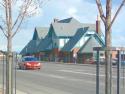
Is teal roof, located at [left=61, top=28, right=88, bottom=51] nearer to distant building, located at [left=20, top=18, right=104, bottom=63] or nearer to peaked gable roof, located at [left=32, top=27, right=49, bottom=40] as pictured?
distant building, located at [left=20, top=18, right=104, bottom=63]

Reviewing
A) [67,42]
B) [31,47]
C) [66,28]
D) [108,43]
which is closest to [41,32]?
[31,47]

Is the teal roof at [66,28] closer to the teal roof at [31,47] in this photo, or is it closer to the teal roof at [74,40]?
the teal roof at [74,40]

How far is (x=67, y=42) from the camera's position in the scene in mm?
94875

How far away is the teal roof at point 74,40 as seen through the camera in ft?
295

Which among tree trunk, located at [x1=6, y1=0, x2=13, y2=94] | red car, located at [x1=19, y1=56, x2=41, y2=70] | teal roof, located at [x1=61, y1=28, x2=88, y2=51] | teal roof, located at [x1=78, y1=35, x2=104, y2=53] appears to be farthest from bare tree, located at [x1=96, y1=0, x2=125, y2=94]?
teal roof, located at [x1=61, y1=28, x2=88, y2=51]

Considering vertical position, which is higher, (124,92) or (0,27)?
(0,27)

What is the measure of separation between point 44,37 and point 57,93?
90635 mm

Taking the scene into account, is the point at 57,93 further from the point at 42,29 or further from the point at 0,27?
the point at 42,29

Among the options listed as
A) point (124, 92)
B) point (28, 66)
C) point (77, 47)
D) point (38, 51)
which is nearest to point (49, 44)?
point (38, 51)

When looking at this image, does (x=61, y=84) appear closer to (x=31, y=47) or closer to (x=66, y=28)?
(x=66, y=28)

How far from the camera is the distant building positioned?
8656 cm

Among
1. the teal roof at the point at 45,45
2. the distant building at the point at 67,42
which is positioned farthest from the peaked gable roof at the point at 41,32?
the teal roof at the point at 45,45

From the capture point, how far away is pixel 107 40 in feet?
28.5

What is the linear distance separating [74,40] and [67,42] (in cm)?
356
